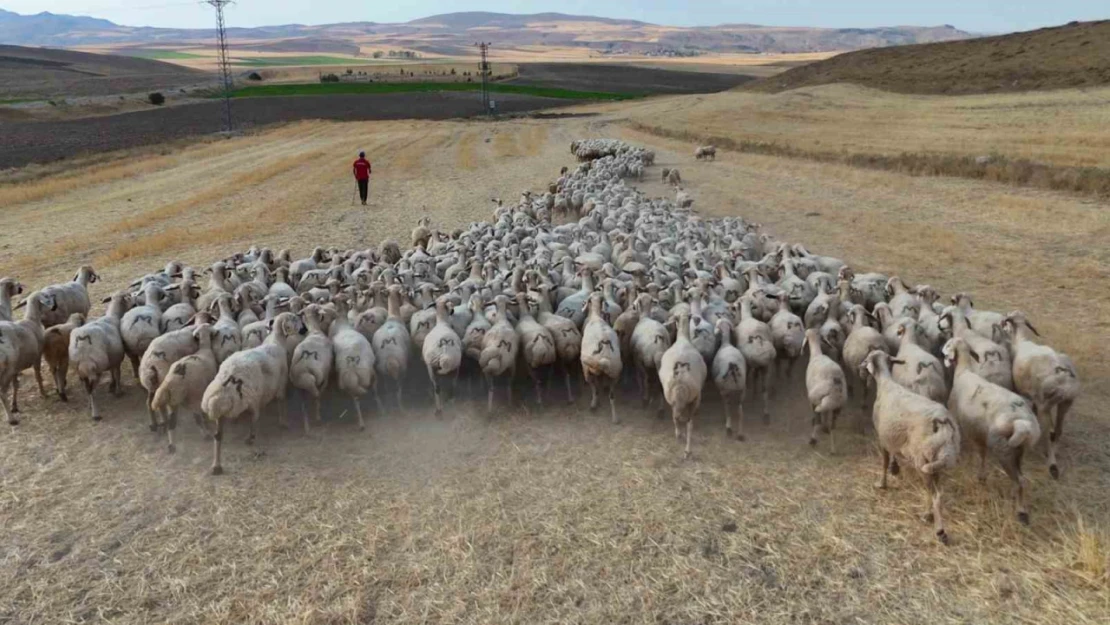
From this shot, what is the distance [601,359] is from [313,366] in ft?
11.4

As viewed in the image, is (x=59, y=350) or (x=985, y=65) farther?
(x=985, y=65)

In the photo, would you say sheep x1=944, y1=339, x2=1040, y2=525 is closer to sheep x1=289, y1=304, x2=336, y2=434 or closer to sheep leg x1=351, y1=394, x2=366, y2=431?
sheep leg x1=351, y1=394, x2=366, y2=431

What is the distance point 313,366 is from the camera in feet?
30.7

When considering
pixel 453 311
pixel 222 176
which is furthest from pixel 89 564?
pixel 222 176

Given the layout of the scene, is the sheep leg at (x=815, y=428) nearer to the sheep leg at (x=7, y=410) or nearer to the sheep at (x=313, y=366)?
the sheep at (x=313, y=366)

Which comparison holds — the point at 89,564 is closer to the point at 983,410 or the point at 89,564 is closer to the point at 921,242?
the point at 983,410

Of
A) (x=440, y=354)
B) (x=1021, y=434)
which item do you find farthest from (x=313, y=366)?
(x=1021, y=434)

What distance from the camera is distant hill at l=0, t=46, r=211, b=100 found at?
97188 mm

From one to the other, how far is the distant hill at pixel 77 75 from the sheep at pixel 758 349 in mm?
98320

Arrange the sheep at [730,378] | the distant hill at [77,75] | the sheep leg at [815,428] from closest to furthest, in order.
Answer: the sheep leg at [815,428] → the sheep at [730,378] → the distant hill at [77,75]

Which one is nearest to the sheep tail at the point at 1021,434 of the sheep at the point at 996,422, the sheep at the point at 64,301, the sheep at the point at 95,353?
the sheep at the point at 996,422

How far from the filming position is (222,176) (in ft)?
112

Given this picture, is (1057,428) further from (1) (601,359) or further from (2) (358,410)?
(2) (358,410)

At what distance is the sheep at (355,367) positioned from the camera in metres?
9.45
